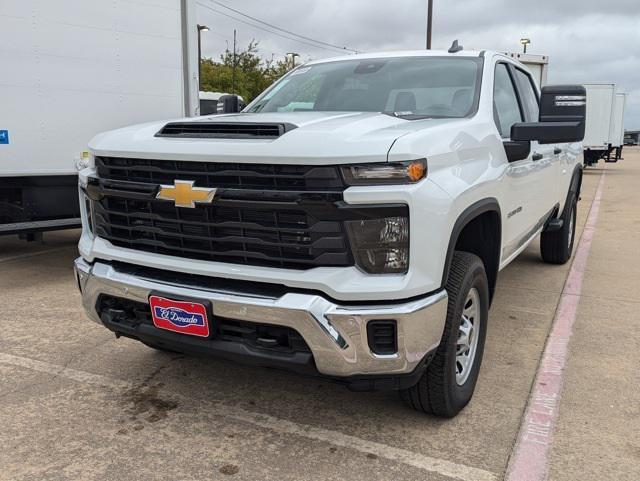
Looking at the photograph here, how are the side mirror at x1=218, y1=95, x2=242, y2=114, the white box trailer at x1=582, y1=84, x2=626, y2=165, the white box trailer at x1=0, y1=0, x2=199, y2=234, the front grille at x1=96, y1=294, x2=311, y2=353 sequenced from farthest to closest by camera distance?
the white box trailer at x1=582, y1=84, x2=626, y2=165 < the white box trailer at x1=0, y1=0, x2=199, y2=234 < the side mirror at x1=218, y1=95, x2=242, y2=114 < the front grille at x1=96, y1=294, x2=311, y2=353

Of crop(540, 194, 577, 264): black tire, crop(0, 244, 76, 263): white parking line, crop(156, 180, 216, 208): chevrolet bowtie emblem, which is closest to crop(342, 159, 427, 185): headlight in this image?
crop(156, 180, 216, 208): chevrolet bowtie emblem

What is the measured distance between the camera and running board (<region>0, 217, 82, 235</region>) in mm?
5558

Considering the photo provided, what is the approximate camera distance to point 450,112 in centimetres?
368

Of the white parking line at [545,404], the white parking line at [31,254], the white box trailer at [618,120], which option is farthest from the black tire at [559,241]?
the white box trailer at [618,120]

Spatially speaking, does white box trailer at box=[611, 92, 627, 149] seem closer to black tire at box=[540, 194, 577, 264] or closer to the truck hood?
black tire at box=[540, 194, 577, 264]

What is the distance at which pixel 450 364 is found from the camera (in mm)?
2939

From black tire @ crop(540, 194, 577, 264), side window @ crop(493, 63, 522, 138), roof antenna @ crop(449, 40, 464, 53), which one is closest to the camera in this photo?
side window @ crop(493, 63, 522, 138)

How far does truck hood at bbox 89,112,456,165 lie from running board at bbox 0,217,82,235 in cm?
292

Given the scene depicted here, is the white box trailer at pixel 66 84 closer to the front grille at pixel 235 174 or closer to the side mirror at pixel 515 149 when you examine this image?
the front grille at pixel 235 174

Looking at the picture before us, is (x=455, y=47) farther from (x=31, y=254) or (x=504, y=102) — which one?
(x=31, y=254)

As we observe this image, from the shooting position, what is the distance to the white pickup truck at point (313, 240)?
8.33ft

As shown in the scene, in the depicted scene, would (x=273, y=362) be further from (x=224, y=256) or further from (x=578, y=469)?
(x=578, y=469)

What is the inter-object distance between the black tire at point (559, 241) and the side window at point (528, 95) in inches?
57.6

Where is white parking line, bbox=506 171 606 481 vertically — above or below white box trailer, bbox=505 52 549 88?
below
